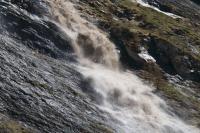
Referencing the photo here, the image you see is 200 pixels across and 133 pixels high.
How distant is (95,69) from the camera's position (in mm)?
48219

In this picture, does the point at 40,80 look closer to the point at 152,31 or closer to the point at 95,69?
the point at 95,69

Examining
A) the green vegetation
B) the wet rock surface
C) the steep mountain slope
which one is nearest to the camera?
the wet rock surface

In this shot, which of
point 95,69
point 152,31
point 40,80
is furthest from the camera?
point 152,31

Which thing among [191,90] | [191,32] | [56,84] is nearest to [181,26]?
[191,32]

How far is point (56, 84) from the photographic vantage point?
1612 inches

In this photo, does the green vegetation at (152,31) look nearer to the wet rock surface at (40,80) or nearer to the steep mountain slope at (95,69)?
the steep mountain slope at (95,69)

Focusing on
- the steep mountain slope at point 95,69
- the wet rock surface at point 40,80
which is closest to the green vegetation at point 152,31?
the steep mountain slope at point 95,69

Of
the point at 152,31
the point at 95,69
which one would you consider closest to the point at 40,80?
the point at 95,69

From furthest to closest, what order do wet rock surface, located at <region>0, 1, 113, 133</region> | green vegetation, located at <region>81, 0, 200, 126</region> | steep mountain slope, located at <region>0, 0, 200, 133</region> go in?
green vegetation, located at <region>81, 0, 200, 126</region> → steep mountain slope, located at <region>0, 0, 200, 133</region> → wet rock surface, located at <region>0, 1, 113, 133</region>

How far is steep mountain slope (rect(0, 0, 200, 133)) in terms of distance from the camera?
123 ft

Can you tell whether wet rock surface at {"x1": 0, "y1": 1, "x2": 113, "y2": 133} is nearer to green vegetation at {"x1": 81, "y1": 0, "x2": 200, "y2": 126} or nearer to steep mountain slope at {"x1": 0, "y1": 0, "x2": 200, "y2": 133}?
steep mountain slope at {"x1": 0, "y1": 0, "x2": 200, "y2": 133}

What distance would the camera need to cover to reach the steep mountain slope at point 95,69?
123ft

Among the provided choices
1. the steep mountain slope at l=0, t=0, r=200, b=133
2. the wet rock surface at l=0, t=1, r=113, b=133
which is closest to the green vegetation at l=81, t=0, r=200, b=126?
the steep mountain slope at l=0, t=0, r=200, b=133

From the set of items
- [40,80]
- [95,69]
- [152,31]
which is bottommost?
[40,80]
